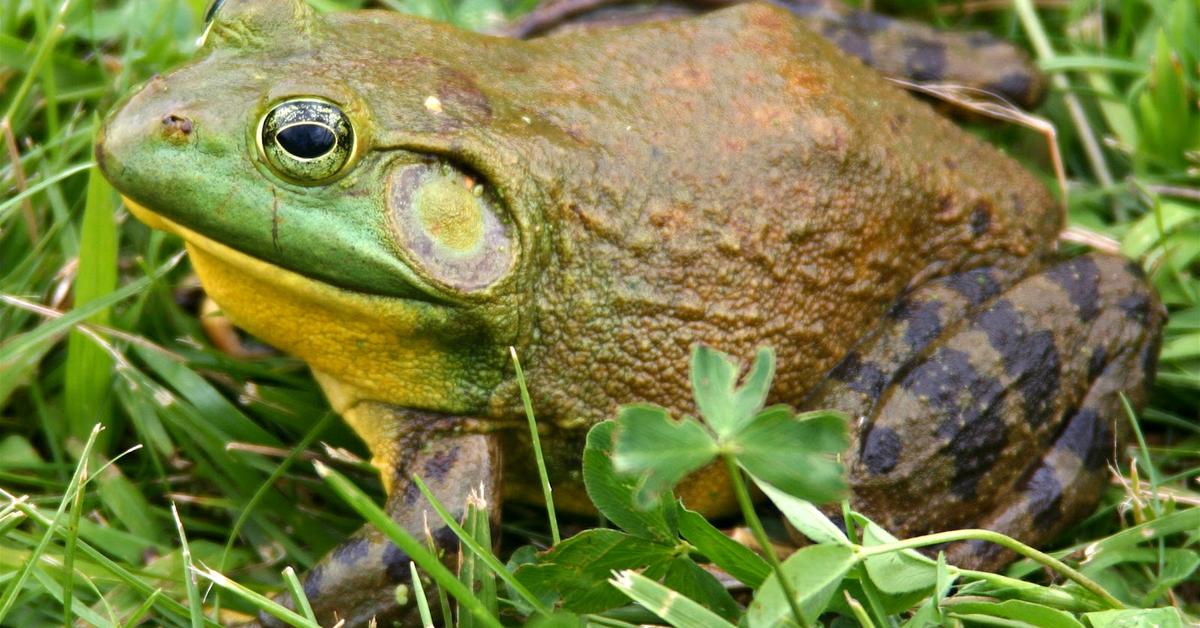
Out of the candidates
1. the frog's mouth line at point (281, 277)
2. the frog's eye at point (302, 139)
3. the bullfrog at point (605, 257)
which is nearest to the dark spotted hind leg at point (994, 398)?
the bullfrog at point (605, 257)

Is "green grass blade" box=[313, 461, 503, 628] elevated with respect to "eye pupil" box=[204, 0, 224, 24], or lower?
lower

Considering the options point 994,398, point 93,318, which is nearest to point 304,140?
point 93,318

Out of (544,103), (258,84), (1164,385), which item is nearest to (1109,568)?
(1164,385)

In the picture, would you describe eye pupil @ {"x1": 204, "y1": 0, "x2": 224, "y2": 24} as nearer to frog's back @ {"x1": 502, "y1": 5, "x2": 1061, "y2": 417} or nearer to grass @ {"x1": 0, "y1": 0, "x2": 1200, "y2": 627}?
grass @ {"x1": 0, "y1": 0, "x2": 1200, "y2": 627}

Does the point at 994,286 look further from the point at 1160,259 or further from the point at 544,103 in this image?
the point at 544,103

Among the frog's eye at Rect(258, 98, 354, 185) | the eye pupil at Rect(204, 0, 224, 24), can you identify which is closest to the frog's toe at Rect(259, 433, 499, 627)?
the frog's eye at Rect(258, 98, 354, 185)

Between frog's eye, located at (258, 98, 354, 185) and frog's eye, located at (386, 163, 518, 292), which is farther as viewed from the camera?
frog's eye, located at (386, 163, 518, 292)

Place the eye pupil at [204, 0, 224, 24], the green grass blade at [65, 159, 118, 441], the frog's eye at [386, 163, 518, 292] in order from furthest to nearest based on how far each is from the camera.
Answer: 1. the green grass blade at [65, 159, 118, 441]
2. the eye pupil at [204, 0, 224, 24]
3. the frog's eye at [386, 163, 518, 292]

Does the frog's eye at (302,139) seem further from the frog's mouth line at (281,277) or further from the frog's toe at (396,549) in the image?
the frog's toe at (396,549)
